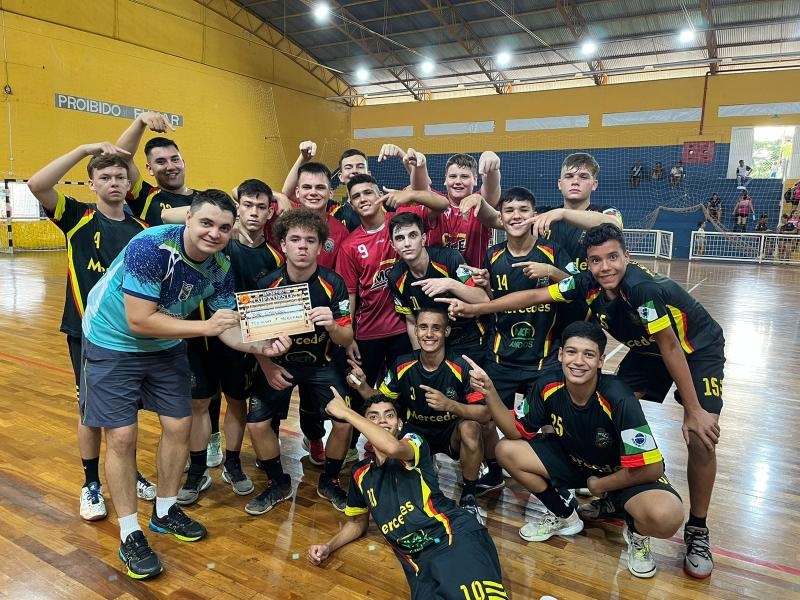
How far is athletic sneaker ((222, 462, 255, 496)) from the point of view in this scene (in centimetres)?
342

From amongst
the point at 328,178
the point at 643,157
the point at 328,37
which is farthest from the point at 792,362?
the point at 328,37

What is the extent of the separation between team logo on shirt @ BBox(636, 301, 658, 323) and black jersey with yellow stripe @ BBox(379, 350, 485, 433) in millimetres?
970

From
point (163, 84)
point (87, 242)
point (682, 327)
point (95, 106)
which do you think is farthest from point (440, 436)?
point (163, 84)

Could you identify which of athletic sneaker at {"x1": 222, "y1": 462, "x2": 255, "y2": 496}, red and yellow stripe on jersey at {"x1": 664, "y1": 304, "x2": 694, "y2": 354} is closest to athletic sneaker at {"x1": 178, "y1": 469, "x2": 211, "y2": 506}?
athletic sneaker at {"x1": 222, "y1": 462, "x2": 255, "y2": 496}

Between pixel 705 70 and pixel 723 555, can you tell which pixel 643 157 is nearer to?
pixel 705 70

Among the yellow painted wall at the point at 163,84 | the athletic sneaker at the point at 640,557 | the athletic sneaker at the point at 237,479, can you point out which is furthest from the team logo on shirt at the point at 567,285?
the yellow painted wall at the point at 163,84

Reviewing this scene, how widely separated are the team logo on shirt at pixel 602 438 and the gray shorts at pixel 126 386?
84.1 inches

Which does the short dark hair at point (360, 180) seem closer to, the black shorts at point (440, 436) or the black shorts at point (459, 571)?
the black shorts at point (440, 436)

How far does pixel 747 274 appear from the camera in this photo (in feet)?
49.8

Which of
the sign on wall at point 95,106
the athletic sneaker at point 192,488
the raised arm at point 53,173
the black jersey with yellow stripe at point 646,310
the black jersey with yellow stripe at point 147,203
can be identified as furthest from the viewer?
the sign on wall at point 95,106

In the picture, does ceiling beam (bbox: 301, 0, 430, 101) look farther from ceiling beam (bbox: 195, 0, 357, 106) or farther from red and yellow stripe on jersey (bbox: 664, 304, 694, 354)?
red and yellow stripe on jersey (bbox: 664, 304, 694, 354)

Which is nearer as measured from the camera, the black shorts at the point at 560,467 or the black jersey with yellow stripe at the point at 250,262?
the black shorts at the point at 560,467

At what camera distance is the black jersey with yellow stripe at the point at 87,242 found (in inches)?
122

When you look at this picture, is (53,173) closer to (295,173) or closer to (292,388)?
(292,388)
